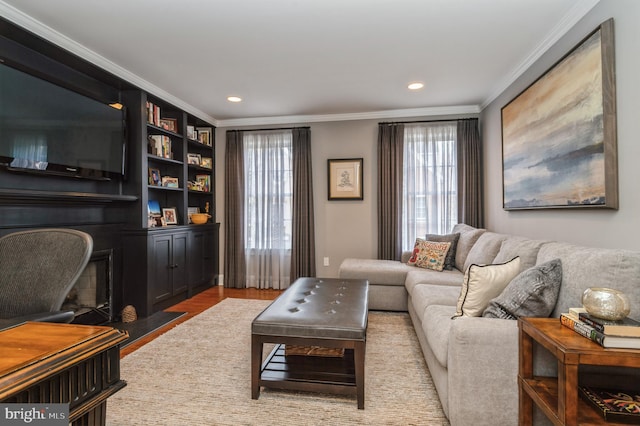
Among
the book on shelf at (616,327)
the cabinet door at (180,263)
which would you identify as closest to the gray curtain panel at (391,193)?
the cabinet door at (180,263)

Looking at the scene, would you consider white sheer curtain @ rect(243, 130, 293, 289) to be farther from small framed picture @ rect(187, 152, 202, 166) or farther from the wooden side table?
the wooden side table

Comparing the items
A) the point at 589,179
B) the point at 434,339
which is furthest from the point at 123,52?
the point at 589,179

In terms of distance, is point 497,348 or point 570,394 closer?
point 570,394

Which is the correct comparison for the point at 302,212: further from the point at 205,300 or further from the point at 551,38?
the point at 551,38

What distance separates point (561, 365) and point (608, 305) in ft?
0.95

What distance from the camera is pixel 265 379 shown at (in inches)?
73.6

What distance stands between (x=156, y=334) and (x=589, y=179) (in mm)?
3566

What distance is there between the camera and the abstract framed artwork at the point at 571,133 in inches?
72.0

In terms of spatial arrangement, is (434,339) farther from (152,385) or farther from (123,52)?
(123,52)

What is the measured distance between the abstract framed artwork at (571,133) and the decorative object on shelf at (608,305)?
90 cm

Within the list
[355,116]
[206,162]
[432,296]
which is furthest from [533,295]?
[206,162]

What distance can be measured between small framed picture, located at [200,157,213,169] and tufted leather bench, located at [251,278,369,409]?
313cm

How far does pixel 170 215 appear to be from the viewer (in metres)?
4.04

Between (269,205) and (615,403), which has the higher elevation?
(269,205)
